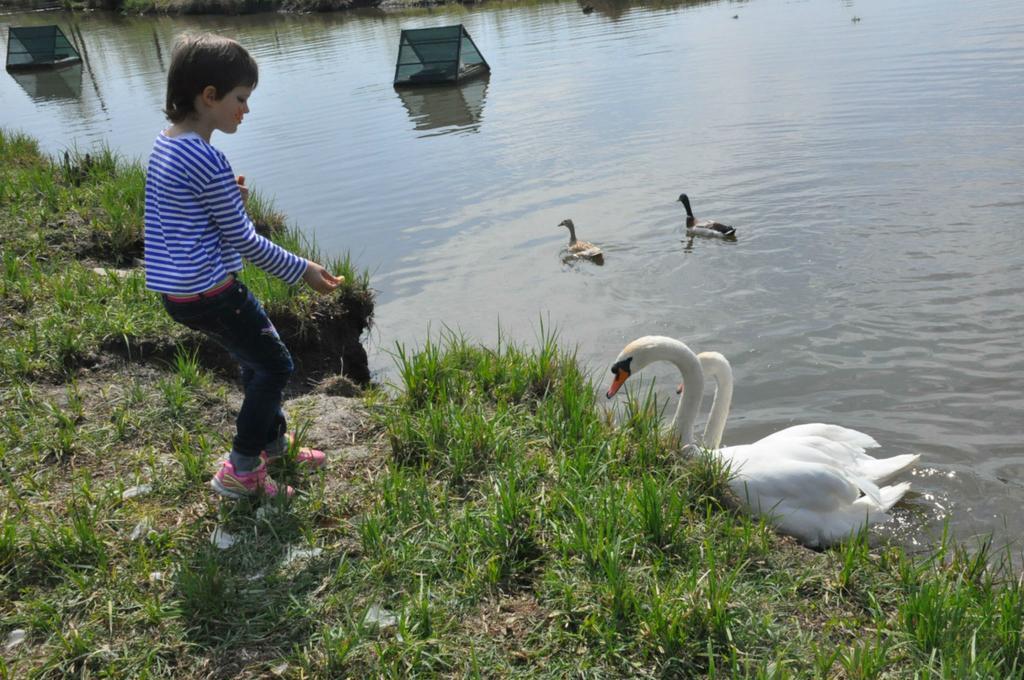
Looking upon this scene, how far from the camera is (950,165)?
410 inches

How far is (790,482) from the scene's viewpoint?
442 cm

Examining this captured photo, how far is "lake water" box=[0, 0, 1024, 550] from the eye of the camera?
6.16m

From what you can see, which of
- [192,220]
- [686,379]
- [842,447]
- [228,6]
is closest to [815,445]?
[842,447]

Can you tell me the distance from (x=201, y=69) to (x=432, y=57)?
18.9m

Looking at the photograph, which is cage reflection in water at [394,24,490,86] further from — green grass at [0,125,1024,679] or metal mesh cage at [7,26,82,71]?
green grass at [0,125,1024,679]

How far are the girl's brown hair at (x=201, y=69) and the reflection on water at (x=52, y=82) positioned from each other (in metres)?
23.6

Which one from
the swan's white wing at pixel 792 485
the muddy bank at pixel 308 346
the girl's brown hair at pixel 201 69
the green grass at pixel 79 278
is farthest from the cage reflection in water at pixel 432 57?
the girl's brown hair at pixel 201 69

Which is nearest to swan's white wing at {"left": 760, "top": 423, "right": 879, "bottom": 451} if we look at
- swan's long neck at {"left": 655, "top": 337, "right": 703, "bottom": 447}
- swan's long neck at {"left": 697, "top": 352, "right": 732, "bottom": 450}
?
swan's long neck at {"left": 697, "top": 352, "right": 732, "bottom": 450}

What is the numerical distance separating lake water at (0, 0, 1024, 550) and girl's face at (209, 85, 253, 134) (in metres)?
2.01

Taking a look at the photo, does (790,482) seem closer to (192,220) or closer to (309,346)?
(192,220)

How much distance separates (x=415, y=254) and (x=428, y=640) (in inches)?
284

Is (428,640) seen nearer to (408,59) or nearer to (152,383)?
(152,383)

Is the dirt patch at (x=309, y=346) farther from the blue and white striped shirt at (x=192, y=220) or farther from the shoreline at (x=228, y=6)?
the shoreline at (x=228, y=6)

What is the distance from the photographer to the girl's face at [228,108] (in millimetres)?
3436
